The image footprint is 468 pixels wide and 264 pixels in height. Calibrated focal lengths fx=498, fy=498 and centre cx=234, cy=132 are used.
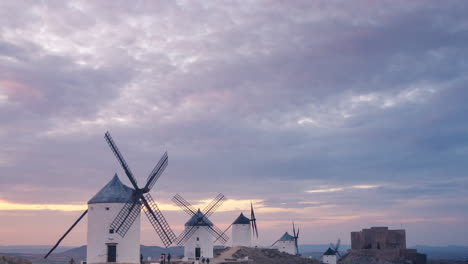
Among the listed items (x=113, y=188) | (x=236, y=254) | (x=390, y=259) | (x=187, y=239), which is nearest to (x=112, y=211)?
(x=113, y=188)

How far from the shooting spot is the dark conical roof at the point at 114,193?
129 feet

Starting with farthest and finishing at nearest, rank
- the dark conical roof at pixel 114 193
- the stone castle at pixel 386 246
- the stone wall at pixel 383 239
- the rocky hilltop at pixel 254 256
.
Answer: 1. the stone wall at pixel 383 239
2. the stone castle at pixel 386 246
3. the rocky hilltop at pixel 254 256
4. the dark conical roof at pixel 114 193

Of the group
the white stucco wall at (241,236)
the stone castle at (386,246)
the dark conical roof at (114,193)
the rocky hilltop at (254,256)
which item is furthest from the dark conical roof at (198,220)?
the stone castle at (386,246)

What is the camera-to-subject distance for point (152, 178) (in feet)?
140

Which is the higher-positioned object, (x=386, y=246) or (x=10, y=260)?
(x=10, y=260)

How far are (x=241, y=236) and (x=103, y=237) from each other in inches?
1371

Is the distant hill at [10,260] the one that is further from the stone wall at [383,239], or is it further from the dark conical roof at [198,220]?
the stone wall at [383,239]

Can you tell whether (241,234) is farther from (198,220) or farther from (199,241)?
(198,220)

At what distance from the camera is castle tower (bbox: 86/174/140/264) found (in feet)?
127

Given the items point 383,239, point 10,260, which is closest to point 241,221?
point 383,239

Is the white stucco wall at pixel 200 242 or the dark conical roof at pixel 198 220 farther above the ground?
the dark conical roof at pixel 198 220

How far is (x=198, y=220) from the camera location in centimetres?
5703

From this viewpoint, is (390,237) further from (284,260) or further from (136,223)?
(136,223)

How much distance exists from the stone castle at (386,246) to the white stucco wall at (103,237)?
47139 millimetres
